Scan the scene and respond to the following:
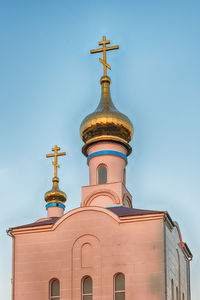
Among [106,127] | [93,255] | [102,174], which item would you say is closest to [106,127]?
[106,127]

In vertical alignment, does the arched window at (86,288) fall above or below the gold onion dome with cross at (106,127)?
below

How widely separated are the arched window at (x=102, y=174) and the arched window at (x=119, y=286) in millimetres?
4050

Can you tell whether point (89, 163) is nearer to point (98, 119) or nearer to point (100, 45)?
point (98, 119)

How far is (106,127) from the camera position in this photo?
23.3m

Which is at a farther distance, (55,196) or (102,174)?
(55,196)

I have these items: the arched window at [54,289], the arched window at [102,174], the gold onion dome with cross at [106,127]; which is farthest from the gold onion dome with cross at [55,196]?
the arched window at [54,289]

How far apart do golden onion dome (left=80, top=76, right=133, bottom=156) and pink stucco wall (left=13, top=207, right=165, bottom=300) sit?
3574 mm

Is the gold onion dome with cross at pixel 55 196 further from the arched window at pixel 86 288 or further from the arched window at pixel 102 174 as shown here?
the arched window at pixel 86 288

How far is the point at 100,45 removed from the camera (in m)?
24.8

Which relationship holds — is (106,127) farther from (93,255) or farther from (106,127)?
(93,255)

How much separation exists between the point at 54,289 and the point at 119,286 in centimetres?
196

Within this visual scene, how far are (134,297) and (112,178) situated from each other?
4.79 m

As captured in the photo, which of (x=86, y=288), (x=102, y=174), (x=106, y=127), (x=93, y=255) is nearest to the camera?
(x=86, y=288)

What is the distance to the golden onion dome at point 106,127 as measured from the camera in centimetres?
2334
